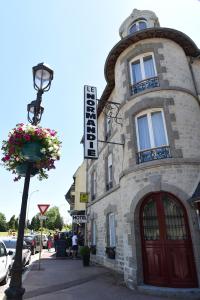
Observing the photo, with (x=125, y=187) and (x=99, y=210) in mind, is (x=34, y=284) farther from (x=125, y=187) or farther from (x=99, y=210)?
(x=99, y=210)

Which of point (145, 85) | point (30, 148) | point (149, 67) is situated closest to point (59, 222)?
point (149, 67)

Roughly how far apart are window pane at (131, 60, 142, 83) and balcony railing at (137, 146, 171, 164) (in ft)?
11.9

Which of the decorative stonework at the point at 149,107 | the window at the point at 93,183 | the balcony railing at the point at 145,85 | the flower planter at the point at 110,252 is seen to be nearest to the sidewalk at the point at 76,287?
the flower planter at the point at 110,252

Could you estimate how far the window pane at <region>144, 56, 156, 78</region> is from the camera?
10867 mm

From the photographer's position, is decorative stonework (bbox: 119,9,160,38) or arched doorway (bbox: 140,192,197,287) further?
decorative stonework (bbox: 119,9,160,38)

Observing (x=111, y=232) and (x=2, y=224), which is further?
(x=2, y=224)

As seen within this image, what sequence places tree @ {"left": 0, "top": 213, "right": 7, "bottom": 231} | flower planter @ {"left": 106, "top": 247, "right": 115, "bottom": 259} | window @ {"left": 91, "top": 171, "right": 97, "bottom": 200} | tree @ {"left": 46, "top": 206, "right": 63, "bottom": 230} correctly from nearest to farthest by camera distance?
flower planter @ {"left": 106, "top": 247, "right": 115, "bottom": 259} < window @ {"left": 91, "top": 171, "right": 97, "bottom": 200} < tree @ {"left": 46, "top": 206, "right": 63, "bottom": 230} < tree @ {"left": 0, "top": 213, "right": 7, "bottom": 231}

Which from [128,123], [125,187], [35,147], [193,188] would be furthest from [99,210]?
[35,147]

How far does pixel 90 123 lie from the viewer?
35.1 ft

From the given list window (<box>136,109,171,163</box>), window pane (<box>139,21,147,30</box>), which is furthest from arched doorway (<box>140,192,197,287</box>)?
window pane (<box>139,21,147,30</box>)

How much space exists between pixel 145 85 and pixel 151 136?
7.97 feet

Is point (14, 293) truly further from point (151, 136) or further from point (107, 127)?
point (107, 127)

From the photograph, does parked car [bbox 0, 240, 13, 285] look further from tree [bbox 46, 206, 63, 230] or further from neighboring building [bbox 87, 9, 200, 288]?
tree [bbox 46, 206, 63, 230]

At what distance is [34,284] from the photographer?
8891mm
